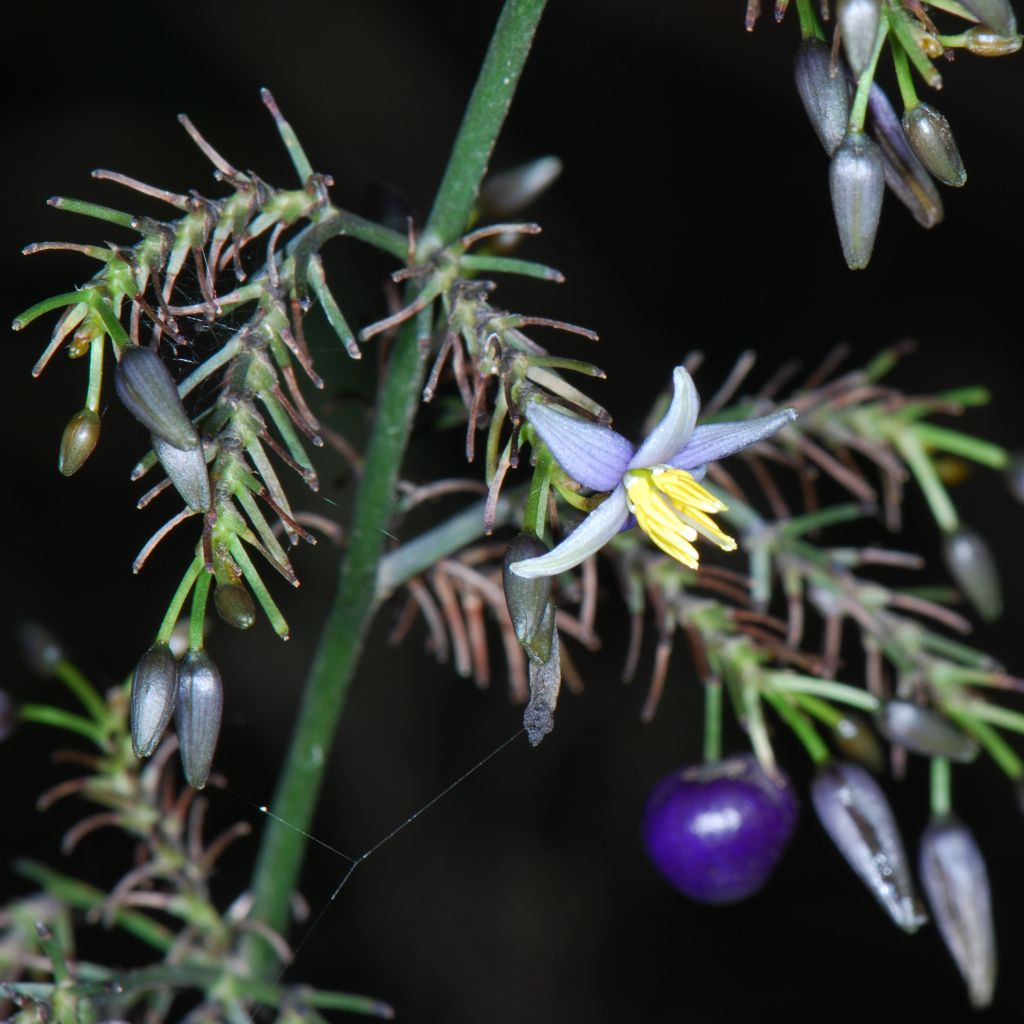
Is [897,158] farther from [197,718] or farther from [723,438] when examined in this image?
[197,718]

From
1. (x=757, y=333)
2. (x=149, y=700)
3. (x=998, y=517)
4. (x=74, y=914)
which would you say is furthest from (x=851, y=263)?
(x=998, y=517)

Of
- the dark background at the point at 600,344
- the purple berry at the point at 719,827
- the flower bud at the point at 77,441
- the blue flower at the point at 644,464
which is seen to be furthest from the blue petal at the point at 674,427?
the dark background at the point at 600,344

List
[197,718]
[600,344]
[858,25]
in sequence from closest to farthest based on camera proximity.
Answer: [858,25] < [197,718] < [600,344]

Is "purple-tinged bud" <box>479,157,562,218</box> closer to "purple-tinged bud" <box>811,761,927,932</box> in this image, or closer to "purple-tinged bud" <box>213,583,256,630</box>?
"purple-tinged bud" <box>213,583,256,630</box>

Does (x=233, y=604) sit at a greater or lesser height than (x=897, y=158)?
lesser

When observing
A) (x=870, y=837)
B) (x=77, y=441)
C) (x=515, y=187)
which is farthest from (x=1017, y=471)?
(x=77, y=441)

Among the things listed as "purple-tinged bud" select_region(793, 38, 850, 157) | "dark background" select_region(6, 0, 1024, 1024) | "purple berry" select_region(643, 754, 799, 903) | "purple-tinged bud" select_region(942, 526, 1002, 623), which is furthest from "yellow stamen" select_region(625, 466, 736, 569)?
"dark background" select_region(6, 0, 1024, 1024)
